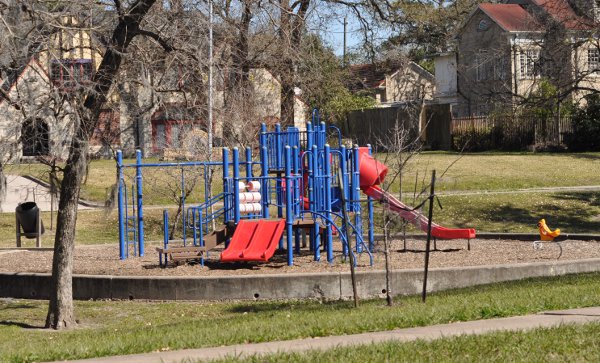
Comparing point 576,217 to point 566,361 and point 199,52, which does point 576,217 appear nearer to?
point 199,52

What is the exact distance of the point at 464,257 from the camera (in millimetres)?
18953

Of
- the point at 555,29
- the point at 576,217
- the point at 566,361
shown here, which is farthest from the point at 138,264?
the point at 555,29

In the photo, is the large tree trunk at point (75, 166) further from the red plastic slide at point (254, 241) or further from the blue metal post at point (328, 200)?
the blue metal post at point (328, 200)

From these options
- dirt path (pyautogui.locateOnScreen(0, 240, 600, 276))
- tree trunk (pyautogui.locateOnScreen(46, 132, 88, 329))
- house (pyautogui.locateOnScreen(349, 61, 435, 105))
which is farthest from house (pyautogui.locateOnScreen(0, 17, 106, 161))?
house (pyautogui.locateOnScreen(349, 61, 435, 105))

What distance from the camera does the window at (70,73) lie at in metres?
14.0

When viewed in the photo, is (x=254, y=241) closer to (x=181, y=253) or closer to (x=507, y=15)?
(x=181, y=253)

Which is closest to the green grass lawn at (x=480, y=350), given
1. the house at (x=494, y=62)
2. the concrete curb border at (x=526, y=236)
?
the concrete curb border at (x=526, y=236)

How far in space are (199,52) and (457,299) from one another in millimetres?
5568

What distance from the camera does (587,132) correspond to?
4512cm

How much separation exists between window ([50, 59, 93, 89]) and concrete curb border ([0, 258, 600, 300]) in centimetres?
345

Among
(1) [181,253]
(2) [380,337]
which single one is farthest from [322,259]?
(2) [380,337]

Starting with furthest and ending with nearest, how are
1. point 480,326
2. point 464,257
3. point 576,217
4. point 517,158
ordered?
point 517,158, point 576,217, point 464,257, point 480,326

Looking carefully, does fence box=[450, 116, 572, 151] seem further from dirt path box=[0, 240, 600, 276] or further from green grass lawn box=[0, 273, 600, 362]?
green grass lawn box=[0, 273, 600, 362]

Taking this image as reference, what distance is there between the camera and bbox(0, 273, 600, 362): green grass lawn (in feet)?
33.6
